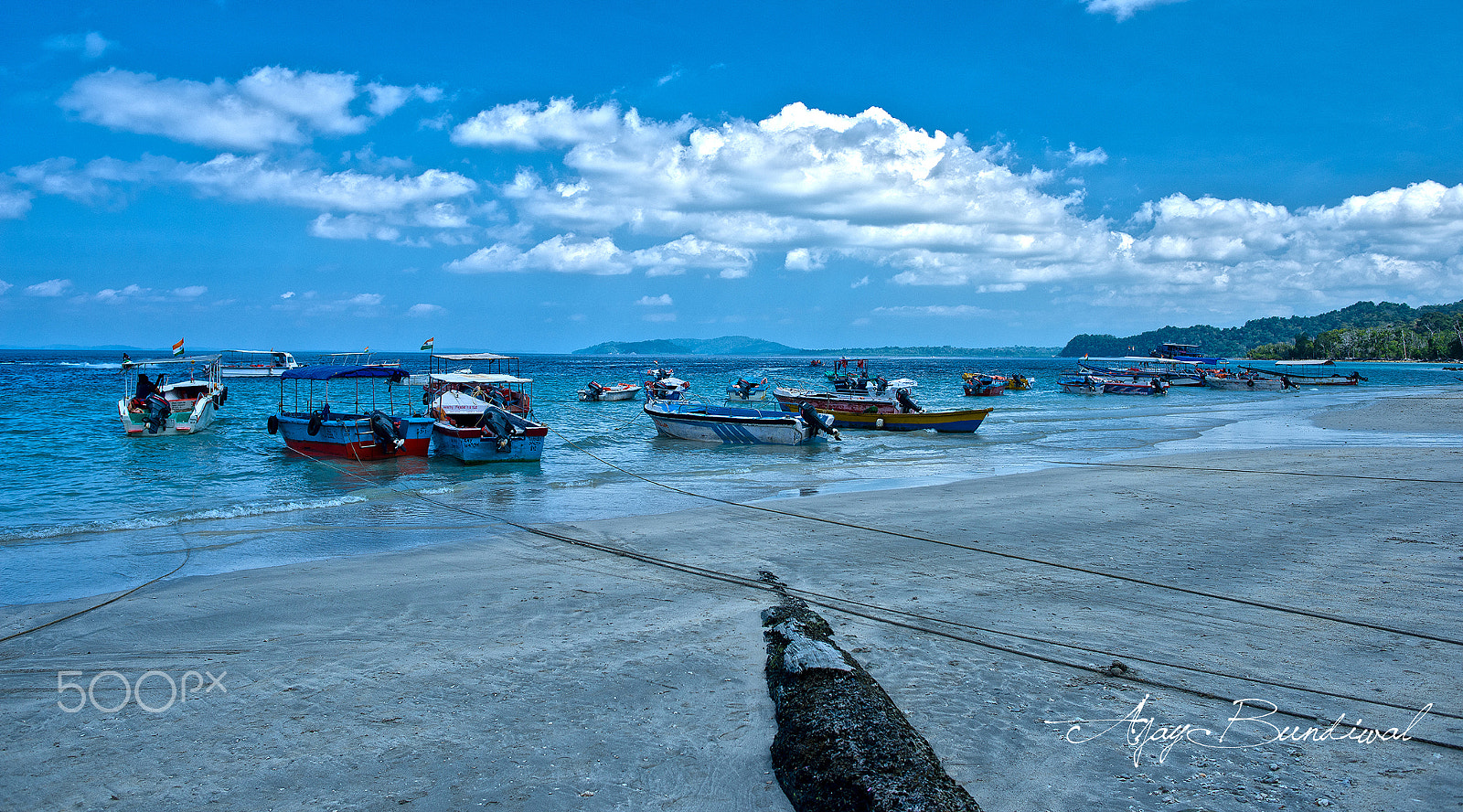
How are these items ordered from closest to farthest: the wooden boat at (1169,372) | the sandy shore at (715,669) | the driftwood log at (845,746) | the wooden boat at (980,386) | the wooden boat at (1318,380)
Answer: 1. the driftwood log at (845,746)
2. the sandy shore at (715,669)
3. the wooden boat at (980,386)
4. the wooden boat at (1318,380)
5. the wooden boat at (1169,372)

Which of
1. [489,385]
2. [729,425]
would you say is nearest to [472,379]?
[489,385]

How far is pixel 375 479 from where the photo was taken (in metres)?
19.7

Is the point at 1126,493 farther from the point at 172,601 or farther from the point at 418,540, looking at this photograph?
the point at 172,601

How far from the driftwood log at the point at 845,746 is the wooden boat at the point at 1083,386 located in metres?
64.8

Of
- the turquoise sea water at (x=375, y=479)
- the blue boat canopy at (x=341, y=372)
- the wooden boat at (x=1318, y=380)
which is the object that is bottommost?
the turquoise sea water at (x=375, y=479)

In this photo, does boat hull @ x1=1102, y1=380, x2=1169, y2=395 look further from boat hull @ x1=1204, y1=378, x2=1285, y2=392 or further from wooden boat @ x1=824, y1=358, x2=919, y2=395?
wooden boat @ x1=824, y1=358, x2=919, y2=395

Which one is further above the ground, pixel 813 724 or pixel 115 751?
pixel 813 724

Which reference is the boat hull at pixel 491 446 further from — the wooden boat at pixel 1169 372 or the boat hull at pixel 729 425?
the wooden boat at pixel 1169 372

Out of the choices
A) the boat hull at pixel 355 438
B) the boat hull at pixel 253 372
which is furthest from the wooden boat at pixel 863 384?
the boat hull at pixel 253 372

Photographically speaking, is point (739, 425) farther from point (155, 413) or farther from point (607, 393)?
point (607, 393)

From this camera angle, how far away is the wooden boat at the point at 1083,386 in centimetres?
6335

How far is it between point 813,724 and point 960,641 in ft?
8.42

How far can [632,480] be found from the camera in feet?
63.0

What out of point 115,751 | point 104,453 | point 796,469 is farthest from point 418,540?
point 104,453
